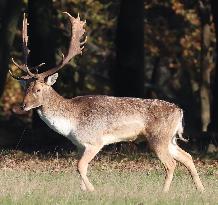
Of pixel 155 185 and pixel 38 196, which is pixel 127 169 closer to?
pixel 155 185

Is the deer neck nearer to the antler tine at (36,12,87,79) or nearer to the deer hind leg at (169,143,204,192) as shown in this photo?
the antler tine at (36,12,87,79)

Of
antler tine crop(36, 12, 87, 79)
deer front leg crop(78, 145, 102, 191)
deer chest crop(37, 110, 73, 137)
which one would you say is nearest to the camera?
deer front leg crop(78, 145, 102, 191)

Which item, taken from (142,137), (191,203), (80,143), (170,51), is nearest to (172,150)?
(142,137)

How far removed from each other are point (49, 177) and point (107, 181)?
950 mm

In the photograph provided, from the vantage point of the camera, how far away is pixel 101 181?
13172mm

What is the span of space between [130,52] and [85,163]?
349 inches

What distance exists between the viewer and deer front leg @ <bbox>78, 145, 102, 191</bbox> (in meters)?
12.3

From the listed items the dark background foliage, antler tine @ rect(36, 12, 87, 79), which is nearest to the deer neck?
antler tine @ rect(36, 12, 87, 79)

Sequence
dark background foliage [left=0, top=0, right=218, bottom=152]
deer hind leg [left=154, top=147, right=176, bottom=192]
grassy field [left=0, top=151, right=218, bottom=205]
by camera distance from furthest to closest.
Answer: dark background foliage [left=0, top=0, right=218, bottom=152] < deer hind leg [left=154, top=147, right=176, bottom=192] < grassy field [left=0, top=151, right=218, bottom=205]

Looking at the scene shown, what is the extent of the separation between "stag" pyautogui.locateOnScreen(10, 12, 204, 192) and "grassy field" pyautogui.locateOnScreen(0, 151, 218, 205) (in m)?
0.44

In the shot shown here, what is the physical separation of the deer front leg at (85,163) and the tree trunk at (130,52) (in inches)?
329

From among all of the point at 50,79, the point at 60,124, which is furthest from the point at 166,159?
the point at 50,79

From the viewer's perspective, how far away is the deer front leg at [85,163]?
12281 millimetres

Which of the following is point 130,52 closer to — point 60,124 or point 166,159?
point 60,124
